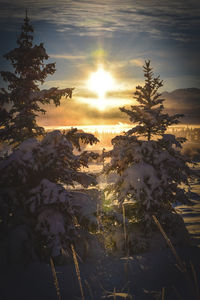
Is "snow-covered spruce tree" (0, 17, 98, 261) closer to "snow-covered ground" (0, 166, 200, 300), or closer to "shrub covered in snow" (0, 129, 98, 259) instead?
"shrub covered in snow" (0, 129, 98, 259)

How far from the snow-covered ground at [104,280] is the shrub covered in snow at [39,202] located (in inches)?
21.5

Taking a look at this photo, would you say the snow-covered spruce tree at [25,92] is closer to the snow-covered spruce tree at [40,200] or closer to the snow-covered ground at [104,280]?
the snow-covered spruce tree at [40,200]

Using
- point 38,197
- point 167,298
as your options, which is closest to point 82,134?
point 38,197

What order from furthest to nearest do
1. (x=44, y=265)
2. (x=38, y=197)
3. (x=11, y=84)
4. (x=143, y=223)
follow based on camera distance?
1. (x=143, y=223)
2. (x=11, y=84)
3. (x=38, y=197)
4. (x=44, y=265)

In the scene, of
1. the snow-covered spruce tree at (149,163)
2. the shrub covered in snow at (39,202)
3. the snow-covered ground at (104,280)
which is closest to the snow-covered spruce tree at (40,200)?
the shrub covered in snow at (39,202)

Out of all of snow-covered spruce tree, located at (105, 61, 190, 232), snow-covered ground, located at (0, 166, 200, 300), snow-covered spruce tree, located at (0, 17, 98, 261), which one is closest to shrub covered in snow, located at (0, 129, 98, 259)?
snow-covered spruce tree, located at (0, 17, 98, 261)

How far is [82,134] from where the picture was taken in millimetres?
7383

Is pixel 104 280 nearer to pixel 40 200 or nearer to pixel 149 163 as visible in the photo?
pixel 40 200

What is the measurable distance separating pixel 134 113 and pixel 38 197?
6.71m

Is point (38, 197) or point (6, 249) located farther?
point (38, 197)

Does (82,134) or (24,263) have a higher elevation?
(82,134)

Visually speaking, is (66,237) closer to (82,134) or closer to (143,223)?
(82,134)

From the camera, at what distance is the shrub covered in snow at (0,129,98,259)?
4.97 m

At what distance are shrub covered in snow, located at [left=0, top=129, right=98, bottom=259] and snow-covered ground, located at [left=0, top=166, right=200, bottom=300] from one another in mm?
547
